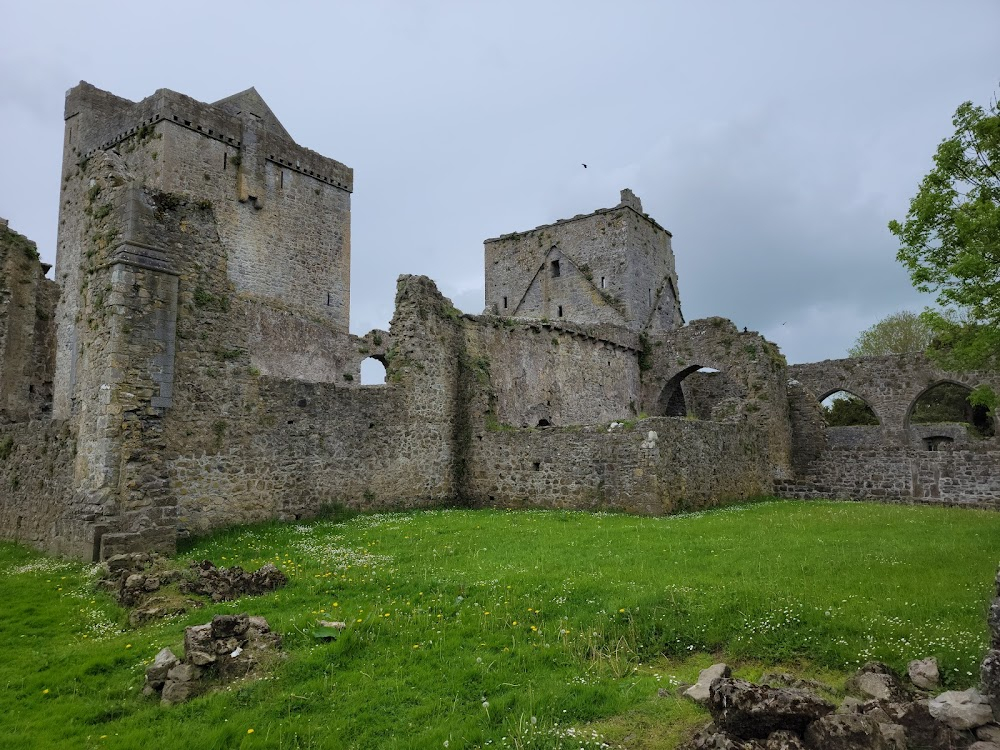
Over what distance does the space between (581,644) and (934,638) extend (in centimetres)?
317

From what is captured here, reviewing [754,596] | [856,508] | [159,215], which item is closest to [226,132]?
[159,215]

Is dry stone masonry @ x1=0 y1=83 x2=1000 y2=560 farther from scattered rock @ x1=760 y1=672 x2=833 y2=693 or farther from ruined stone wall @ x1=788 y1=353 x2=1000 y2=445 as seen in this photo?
scattered rock @ x1=760 y1=672 x2=833 y2=693

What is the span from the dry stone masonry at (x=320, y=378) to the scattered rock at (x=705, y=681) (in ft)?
29.2

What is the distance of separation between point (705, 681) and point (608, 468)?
34.2 feet

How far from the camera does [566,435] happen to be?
55.1 feet

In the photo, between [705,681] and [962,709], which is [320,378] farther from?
[962,709]

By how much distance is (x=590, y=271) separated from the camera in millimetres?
34500

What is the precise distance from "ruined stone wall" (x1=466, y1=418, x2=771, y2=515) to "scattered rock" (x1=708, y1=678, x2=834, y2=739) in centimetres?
1062

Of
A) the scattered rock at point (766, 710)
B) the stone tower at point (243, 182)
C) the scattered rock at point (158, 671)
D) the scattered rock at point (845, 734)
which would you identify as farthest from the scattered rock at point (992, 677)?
the stone tower at point (243, 182)

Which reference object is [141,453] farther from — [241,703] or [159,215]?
[241,703]

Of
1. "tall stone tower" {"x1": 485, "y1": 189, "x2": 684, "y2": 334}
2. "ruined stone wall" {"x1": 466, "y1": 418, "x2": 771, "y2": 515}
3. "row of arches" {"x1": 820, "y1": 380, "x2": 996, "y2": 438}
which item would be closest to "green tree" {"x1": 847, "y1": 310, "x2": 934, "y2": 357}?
"row of arches" {"x1": 820, "y1": 380, "x2": 996, "y2": 438}

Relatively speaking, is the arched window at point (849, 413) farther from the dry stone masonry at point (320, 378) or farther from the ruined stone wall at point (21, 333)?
the ruined stone wall at point (21, 333)

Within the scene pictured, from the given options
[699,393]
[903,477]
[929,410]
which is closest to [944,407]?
[929,410]

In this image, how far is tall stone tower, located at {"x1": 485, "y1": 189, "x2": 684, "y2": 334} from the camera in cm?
3384
